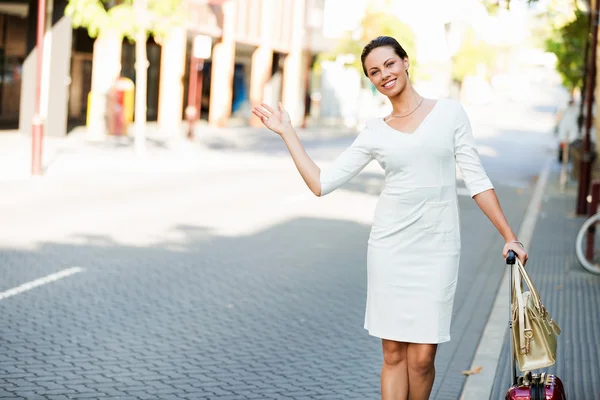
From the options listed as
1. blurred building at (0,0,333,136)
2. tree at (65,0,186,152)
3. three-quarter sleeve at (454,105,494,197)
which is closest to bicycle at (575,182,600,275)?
three-quarter sleeve at (454,105,494,197)

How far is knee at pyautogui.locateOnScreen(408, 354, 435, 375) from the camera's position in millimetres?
4539

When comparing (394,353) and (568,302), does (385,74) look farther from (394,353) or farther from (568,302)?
(568,302)

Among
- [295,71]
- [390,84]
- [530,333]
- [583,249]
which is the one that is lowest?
[583,249]

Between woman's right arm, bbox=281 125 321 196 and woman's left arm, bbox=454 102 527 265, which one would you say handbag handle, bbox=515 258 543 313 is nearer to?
woman's left arm, bbox=454 102 527 265

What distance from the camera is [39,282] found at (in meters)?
9.19

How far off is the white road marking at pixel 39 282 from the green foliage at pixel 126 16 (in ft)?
48.8

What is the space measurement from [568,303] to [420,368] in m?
5.13

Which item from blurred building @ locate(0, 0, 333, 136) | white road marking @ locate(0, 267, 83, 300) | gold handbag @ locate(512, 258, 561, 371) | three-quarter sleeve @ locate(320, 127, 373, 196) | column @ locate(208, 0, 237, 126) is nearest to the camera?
gold handbag @ locate(512, 258, 561, 371)

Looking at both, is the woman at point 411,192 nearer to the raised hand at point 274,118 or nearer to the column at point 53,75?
the raised hand at point 274,118

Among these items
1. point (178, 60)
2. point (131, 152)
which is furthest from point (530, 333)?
point (178, 60)

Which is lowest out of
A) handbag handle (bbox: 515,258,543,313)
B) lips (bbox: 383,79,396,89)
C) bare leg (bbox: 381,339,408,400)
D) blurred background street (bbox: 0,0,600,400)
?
blurred background street (bbox: 0,0,600,400)

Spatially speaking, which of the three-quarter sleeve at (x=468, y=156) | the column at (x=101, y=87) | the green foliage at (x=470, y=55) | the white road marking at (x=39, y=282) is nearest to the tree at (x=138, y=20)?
the column at (x=101, y=87)

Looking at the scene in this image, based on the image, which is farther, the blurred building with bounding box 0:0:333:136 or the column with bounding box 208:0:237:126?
the column with bounding box 208:0:237:126

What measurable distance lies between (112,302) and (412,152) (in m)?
4.74
